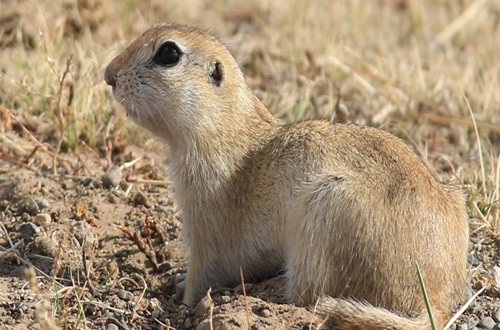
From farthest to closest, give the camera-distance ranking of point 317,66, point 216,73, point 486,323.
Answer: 1. point 317,66
2. point 216,73
3. point 486,323

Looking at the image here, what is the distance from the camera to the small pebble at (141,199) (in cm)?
519

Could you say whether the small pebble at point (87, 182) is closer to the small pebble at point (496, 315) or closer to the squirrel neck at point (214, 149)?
the squirrel neck at point (214, 149)

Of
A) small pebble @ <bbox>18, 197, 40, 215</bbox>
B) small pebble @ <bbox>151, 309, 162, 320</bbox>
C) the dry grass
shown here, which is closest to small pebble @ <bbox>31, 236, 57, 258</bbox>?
small pebble @ <bbox>18, 197, 40, 215</bbox>

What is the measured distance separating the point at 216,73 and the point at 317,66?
295 centimetres

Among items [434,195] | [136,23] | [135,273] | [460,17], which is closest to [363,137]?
[434,195]

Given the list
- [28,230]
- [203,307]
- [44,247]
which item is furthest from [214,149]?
[28,230]

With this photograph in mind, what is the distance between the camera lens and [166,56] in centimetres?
431

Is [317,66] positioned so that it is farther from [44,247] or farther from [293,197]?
[44,247]

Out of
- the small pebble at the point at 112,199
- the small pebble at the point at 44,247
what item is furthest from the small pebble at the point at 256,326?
the small pebble at the point at 112,199

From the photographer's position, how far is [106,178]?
5.23 meters

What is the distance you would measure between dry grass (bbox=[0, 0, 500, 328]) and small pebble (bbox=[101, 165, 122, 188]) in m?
0.54

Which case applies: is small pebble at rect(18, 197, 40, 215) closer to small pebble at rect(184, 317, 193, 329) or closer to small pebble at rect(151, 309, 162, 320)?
small pebble at rect(151, 309, 162, 320)

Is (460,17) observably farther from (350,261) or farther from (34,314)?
(34,314)

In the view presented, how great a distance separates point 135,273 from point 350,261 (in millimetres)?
1569
